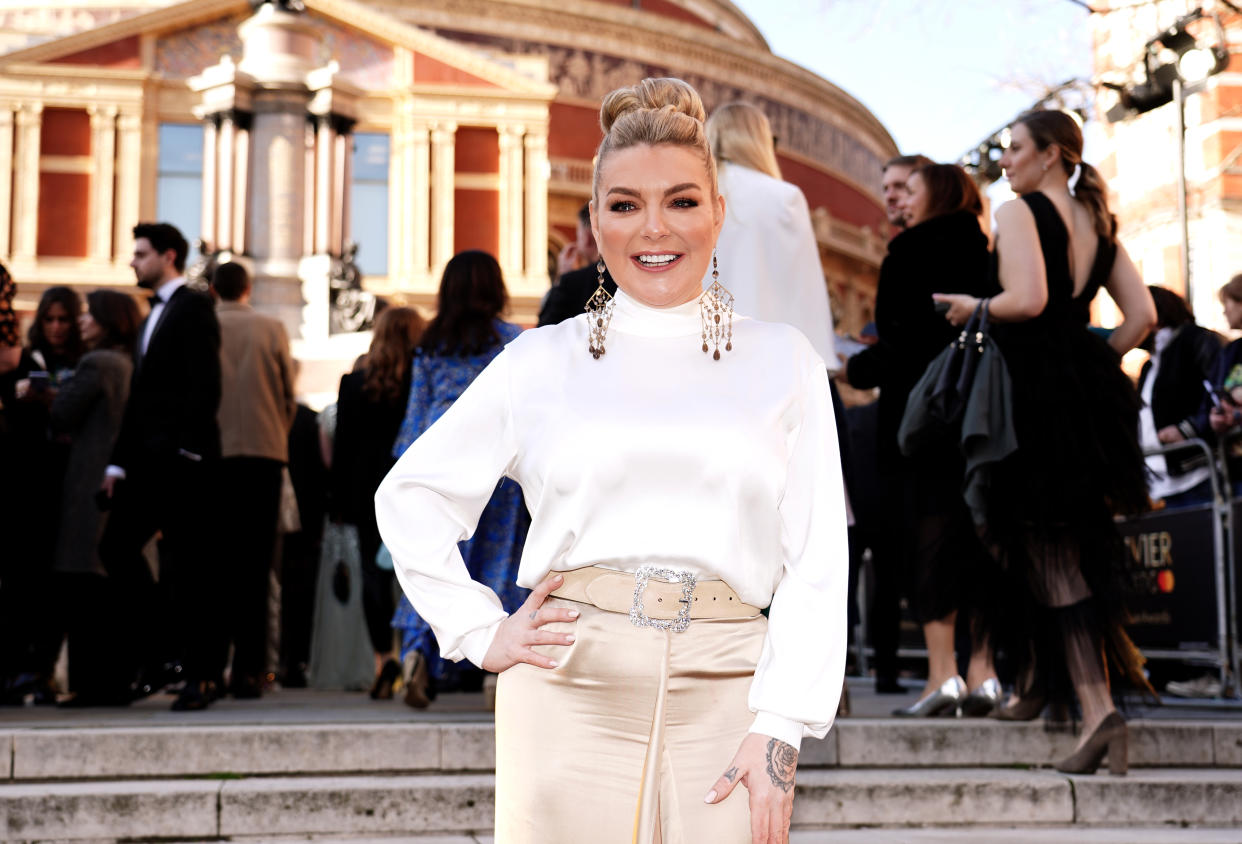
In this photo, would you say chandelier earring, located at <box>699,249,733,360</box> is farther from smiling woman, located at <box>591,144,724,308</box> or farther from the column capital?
the column capital

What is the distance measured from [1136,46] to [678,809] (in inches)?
848

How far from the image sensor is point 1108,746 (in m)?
4.56

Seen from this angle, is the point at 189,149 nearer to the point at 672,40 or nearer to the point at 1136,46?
the point at 672,40

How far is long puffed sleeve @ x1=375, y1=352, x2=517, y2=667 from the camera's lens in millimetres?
2074

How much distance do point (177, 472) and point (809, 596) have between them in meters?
4.47

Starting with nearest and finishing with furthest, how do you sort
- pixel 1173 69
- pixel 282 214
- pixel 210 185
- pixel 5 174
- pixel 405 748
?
pixel 405 748
pixel 1173 69
pixel 282 214
pixel 210 185
pixel 5 174

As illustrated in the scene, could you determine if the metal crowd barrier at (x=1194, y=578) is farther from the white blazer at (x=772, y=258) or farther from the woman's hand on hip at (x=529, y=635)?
the woman's hand on hip at (x=529, y=635)

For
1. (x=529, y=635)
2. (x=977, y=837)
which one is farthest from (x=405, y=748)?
(x=529, y=635)

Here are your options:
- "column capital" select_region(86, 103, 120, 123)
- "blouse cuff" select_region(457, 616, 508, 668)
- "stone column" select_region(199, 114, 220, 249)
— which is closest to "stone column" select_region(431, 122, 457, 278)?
"stone column" select_region(199, 114, 220, 249)

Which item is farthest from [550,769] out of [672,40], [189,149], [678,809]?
[672,40]

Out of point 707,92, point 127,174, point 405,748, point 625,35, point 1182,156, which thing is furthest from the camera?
point 707,92

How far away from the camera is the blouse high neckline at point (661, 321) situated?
2137mm

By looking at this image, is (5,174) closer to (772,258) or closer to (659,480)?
(772,258)

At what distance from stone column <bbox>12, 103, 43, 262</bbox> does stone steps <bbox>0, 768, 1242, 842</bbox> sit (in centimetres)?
3201
